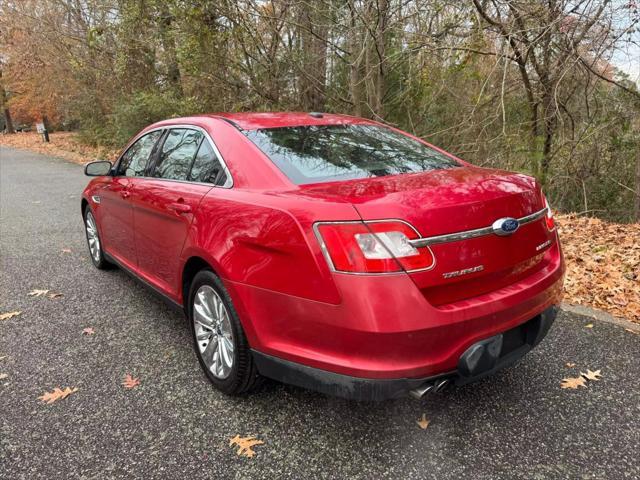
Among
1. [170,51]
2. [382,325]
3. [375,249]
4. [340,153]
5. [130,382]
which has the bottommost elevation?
[130,382]

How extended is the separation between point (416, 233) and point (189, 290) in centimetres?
159

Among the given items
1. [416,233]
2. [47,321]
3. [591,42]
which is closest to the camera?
[416,233]

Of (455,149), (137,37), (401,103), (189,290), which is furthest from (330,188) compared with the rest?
(137,37)

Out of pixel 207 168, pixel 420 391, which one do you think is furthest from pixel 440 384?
pixel 207 168

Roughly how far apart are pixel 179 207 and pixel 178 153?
0.56 m

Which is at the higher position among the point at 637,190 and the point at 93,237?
the point at 637,190

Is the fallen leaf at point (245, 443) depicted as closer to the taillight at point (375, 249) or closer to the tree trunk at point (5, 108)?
the taillight at point (375, 249)

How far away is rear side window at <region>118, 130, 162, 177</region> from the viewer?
382 centimetres

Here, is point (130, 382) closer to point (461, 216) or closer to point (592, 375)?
point (461, 216)

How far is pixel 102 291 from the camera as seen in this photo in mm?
4535

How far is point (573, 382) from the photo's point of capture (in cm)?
293

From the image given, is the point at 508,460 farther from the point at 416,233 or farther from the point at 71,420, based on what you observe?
the point at 71,420

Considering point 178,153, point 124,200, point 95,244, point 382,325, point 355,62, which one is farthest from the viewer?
point 355,62

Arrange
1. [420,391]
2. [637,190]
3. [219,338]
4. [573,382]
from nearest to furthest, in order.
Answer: [420,391]
[219,338]
[573,382]
[637,190]
